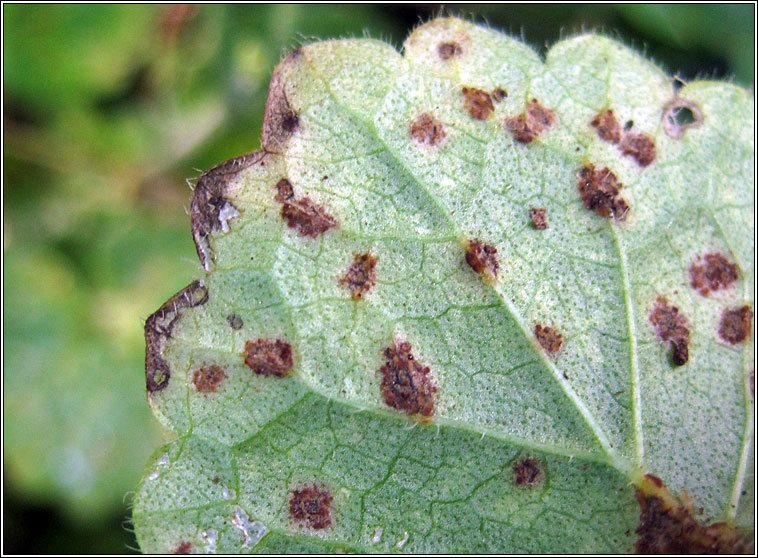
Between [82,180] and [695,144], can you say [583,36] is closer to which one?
[695,144]

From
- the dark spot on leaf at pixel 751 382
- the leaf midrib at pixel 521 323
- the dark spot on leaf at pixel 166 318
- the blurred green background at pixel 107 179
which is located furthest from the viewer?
the blurred green background at pixel 107 179

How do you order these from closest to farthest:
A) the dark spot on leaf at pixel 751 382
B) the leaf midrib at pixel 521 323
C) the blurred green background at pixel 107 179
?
1. the leaf midrib at pixel 521 323
2. the dark spot on leaf at pixel 751 382
3. the blurred green background at pixel 107 179

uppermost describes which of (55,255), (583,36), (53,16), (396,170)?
(53,16)

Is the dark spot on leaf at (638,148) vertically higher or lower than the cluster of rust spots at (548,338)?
higher

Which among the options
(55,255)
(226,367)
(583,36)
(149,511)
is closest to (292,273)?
(226,367)

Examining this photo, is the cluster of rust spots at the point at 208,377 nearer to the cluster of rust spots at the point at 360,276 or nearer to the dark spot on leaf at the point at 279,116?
the cluster of rust spots at the point at 360,276

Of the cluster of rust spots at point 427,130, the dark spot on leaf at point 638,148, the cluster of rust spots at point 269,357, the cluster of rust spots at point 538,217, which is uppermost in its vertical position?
the cluster of rust spots at point 427,130

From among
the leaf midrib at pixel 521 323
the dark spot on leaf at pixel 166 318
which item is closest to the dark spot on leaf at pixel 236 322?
the dark spot on leaf at pixel 166 318

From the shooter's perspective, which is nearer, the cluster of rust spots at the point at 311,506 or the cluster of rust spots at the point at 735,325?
the cluster of rust spots at the point at 311,506
